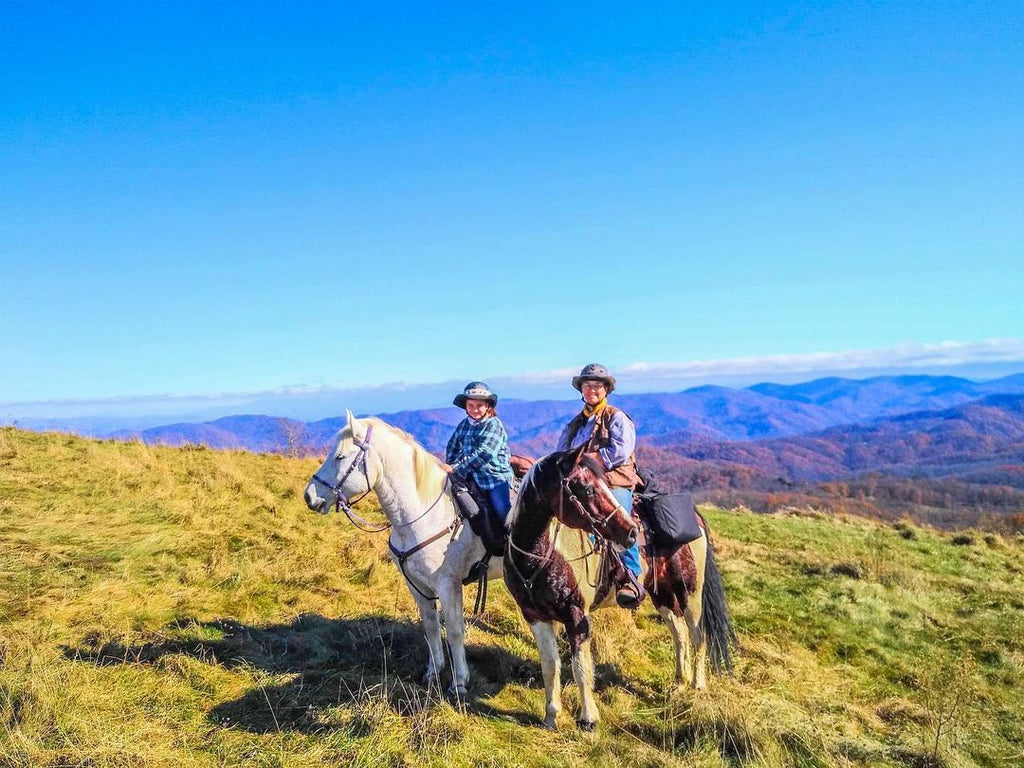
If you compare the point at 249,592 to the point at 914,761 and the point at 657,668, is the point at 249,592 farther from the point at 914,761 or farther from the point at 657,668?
the point at 914,761

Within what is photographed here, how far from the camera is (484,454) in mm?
6141

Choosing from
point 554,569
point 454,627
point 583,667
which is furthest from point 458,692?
point 554,569

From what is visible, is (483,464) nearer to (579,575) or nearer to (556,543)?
(556,543)

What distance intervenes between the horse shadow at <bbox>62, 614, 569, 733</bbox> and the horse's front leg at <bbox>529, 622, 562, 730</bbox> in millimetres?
240

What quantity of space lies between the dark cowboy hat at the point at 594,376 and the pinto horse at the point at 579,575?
1.19m

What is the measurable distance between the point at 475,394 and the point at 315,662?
3548 millimetres

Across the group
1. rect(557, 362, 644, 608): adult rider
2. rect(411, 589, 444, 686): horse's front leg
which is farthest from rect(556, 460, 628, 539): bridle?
rect(411, 589, 444, 686): horse's front leg

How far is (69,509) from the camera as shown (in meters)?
9.45

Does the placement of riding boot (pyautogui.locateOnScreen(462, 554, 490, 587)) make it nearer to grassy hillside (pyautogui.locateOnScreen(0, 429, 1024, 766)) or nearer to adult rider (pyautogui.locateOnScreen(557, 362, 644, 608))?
grassy hillside (pyautogui.locateOnScreen(0, 429, 1024, 766))

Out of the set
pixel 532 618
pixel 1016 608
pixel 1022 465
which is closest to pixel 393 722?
pixel 532 618

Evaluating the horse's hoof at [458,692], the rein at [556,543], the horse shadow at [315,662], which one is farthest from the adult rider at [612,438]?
the horse's hoof at [458,692]

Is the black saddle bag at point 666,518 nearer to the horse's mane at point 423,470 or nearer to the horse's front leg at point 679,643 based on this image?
the horse's front leg at point 679,643

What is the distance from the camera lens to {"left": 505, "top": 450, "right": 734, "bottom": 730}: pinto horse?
4496 millimetres

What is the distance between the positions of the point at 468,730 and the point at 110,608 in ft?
16.1
